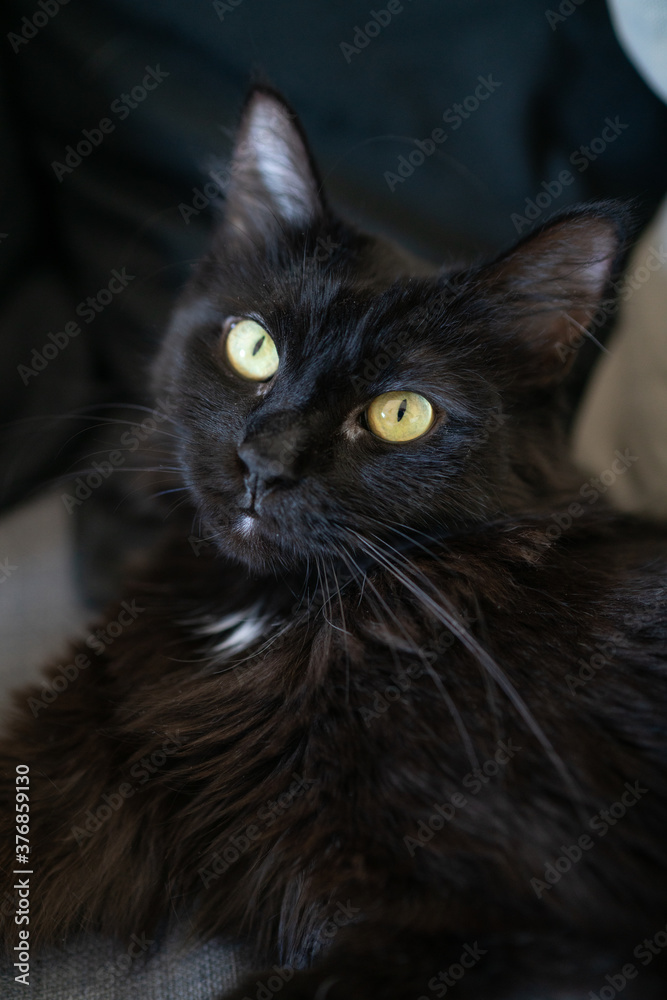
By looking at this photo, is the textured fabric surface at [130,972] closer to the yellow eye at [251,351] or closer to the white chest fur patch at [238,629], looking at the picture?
the white chest fur patch at [238,629]

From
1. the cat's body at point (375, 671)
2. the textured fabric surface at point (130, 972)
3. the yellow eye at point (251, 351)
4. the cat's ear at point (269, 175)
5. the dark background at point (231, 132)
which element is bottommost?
the textured fabric surface at point (130, 972)

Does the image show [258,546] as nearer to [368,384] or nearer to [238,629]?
[238,629]

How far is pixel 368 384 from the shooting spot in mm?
1218

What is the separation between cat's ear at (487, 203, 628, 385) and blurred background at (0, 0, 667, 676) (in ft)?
1.14

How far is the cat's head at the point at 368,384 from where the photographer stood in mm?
1144

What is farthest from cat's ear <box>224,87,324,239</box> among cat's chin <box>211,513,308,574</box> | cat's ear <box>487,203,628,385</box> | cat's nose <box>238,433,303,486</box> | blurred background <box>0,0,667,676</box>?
cat's chin <box>211,513,308,574</box>

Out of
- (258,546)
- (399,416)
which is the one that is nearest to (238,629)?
(258,546)

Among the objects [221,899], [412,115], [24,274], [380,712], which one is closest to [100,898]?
[221,899]

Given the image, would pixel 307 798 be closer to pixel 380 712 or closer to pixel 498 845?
pixel 380 712

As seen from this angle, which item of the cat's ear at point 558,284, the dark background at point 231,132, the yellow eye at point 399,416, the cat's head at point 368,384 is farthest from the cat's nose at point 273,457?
the dark background at point 231,132

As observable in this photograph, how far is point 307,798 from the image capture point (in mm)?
1022

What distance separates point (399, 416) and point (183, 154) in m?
1.15

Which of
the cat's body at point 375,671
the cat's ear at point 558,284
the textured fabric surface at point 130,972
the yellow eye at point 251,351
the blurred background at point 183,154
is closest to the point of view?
the cat's body at point 375,671

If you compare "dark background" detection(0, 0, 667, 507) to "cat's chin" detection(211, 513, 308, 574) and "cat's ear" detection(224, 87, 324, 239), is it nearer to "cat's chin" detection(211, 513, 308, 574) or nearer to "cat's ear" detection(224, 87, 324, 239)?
"cat's ear" detection(224, 87, 324, 239)
